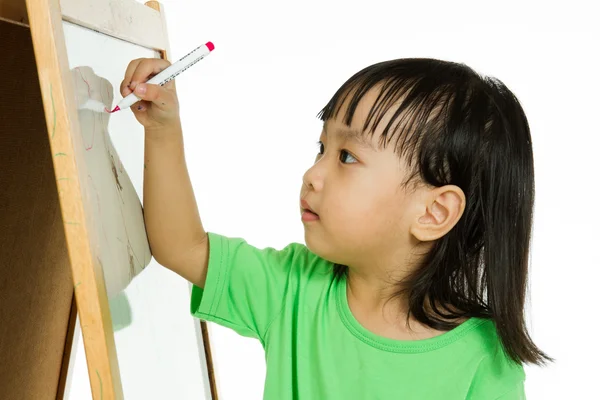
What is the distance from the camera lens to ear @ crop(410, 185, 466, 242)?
43.5 inches

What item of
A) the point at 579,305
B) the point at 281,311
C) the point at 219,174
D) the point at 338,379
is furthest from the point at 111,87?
the point at 579,305

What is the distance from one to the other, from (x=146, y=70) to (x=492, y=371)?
626 mm

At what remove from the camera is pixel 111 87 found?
3.40ft

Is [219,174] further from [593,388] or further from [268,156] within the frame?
[593,388]

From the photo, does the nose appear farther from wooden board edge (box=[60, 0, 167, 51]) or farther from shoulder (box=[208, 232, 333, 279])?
wooden board edge (box=[60, 0, 167, 51])

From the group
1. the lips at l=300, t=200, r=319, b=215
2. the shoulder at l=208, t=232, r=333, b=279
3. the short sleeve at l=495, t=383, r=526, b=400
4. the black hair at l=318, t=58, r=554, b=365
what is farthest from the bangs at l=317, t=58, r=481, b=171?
the short sleeve at l=495, t=383, r=526, b=400

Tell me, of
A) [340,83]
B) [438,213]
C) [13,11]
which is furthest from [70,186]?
[340,83]

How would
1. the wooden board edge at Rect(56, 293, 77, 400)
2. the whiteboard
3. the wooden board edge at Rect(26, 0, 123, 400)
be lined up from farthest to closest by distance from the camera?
the wooden board edge at Rect(56, 293, 77, 400), the whiteboard, the wooden board edge at Rect(26, 0, 123, 400)

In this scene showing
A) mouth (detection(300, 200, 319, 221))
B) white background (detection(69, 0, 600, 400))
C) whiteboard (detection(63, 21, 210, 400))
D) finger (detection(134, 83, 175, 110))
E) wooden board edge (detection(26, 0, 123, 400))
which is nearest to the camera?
wooden board edge (detection(26, 0, 123, 400))

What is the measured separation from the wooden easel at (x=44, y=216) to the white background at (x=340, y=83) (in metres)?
0.62

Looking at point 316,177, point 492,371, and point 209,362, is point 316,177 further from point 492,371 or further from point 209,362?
point 209,362

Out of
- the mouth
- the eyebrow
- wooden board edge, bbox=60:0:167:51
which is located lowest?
the mouth

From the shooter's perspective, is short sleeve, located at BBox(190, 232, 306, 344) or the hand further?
short sleeve, located at BBox(190, 232, 306, 344)

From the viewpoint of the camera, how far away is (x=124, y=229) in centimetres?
98
